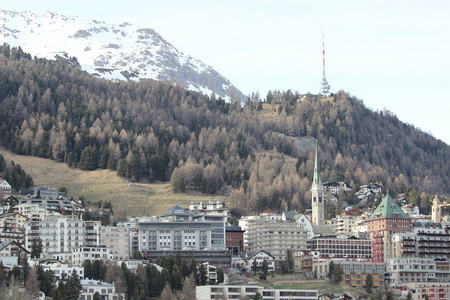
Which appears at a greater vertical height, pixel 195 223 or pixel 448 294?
pixel 195 223

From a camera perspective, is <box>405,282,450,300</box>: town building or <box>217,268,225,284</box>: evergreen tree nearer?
<box>217,268,225,284</box>: evergreen tree

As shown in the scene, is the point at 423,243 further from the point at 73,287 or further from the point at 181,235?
the point at 73,287

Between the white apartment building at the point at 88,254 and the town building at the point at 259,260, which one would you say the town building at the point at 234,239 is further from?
the white apartment building at the point at 88,254

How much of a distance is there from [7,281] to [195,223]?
150 feet

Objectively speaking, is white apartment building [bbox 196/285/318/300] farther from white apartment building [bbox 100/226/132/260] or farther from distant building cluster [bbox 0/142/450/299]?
white apartment building [bbox 100/226/132/260]

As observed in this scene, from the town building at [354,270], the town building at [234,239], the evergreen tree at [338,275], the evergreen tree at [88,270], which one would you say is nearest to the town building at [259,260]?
the town building at [354,270]

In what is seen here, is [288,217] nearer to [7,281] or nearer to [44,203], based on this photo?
[44,203]

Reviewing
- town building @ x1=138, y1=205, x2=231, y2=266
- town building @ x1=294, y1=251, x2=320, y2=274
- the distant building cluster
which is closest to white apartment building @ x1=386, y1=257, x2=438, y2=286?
the distant building cluster

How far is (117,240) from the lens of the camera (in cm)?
16750

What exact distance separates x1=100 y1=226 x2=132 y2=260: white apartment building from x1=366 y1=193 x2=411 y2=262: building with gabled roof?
41.9 meters

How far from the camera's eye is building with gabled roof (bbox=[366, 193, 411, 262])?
182 metres

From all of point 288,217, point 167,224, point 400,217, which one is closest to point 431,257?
point 400,217

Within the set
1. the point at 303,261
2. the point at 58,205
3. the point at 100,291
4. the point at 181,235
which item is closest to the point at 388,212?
the point at 303,261

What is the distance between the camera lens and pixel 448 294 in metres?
161
